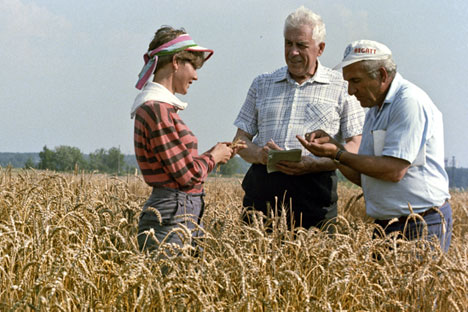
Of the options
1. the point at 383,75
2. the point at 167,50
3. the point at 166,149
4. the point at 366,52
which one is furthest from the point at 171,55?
the point at 383,75

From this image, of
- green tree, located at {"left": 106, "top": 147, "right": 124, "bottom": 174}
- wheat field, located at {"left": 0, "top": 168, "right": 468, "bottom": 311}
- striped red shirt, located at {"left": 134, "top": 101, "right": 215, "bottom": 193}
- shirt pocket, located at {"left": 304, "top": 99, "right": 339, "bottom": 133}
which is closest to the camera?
wheat field, located at {"left": 0, "top": 168, "right": 468, "bottom": 311}

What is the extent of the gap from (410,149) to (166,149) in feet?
4.34

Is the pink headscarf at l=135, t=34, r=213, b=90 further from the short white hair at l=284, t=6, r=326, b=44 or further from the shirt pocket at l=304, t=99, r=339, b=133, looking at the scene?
the shirt pocket at l=304, t=99, r=339, b=133

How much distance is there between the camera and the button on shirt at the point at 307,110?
392cm

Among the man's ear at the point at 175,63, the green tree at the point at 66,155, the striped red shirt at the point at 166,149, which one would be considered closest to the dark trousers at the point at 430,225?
the striped red shirt at the point at 166,149

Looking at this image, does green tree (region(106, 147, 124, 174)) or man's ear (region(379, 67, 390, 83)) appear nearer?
man's ear (region(379, 67, 390, 83))

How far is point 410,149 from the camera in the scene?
3.02 meters

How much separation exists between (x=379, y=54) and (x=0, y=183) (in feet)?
16.2

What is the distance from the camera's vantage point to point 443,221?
10.4ft

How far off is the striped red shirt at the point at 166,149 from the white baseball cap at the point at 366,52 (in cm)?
102

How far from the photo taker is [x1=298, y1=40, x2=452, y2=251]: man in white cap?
10.0 feet

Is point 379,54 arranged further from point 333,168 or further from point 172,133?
point 172,133

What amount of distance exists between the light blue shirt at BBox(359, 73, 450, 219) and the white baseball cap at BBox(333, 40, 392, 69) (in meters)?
0.17

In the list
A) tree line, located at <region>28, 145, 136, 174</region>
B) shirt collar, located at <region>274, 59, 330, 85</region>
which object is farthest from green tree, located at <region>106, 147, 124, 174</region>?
shirt collar, located at <region>274, 59, 330, 85</region>
